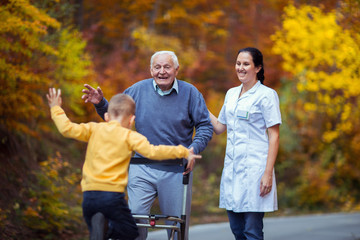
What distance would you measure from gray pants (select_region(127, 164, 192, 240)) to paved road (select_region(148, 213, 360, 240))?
2854mm

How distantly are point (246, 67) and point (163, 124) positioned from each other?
90cm

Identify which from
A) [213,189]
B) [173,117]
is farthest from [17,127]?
[213,189]

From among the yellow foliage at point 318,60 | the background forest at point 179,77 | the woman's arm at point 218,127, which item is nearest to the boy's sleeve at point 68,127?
the woman's arm at point 218,127

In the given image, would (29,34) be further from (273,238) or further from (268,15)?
(268,15)

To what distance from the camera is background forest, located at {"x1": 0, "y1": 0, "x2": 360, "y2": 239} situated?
748 centimetres

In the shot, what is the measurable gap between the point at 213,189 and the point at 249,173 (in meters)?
9.83

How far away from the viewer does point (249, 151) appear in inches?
181

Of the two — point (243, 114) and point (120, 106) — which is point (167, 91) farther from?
point (120, 106)

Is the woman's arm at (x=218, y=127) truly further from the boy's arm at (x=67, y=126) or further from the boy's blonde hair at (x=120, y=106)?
the boy's arm at (x=67, y=126)

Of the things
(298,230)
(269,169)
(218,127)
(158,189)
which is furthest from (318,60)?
(158,189)

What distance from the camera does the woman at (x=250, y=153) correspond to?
4520 millimetres

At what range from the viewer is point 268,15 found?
27.2 meters

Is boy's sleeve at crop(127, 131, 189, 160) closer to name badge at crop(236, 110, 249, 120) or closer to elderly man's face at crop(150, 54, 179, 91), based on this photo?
elderly man's face at crop(150, 54, 179, 91)

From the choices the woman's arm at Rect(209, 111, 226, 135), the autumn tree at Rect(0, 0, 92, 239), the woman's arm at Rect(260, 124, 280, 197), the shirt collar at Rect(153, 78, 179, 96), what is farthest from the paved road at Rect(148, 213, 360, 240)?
the shirt collar at Rect(153, 78, 179, 96)
